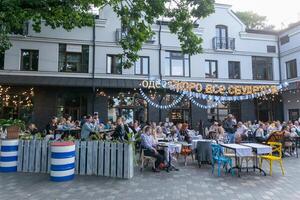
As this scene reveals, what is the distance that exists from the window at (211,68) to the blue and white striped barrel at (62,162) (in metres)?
14.7

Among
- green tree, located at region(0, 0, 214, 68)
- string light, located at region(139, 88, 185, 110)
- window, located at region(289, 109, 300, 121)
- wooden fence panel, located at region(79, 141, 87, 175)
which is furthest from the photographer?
window, located at region(289, 109, 300, 121)

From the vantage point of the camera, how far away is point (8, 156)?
7465 mm

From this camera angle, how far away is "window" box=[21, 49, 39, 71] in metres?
16.5

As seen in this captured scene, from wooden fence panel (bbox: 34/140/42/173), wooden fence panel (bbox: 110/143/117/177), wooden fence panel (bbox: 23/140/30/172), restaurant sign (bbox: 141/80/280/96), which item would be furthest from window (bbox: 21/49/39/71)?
wooden fence panel (bbox: 110/143/117/177)

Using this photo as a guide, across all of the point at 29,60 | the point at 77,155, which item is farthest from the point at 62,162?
the point at 29,60

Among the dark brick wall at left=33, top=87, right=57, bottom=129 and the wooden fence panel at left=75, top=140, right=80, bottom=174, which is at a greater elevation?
the dark brick wall at left=33, top=87, right=57, bottom=129

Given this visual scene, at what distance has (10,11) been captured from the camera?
7.79 meters

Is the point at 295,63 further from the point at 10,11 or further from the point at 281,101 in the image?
the point at 10,11

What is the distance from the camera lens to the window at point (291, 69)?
19.5 metres

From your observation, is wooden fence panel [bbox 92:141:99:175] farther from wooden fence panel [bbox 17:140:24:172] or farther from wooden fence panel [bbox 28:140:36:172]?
wooden fence panel [bbox 17:140:24:172]

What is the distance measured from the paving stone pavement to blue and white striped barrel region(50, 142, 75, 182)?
220 millimetres

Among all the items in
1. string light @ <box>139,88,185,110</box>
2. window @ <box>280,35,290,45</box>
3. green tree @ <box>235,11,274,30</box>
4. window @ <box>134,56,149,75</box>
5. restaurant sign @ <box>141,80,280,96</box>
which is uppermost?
green tree @ <box>235,11,274,30</box>

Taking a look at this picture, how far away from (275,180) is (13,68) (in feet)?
53.4

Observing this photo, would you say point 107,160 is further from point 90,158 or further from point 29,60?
point 29,60
